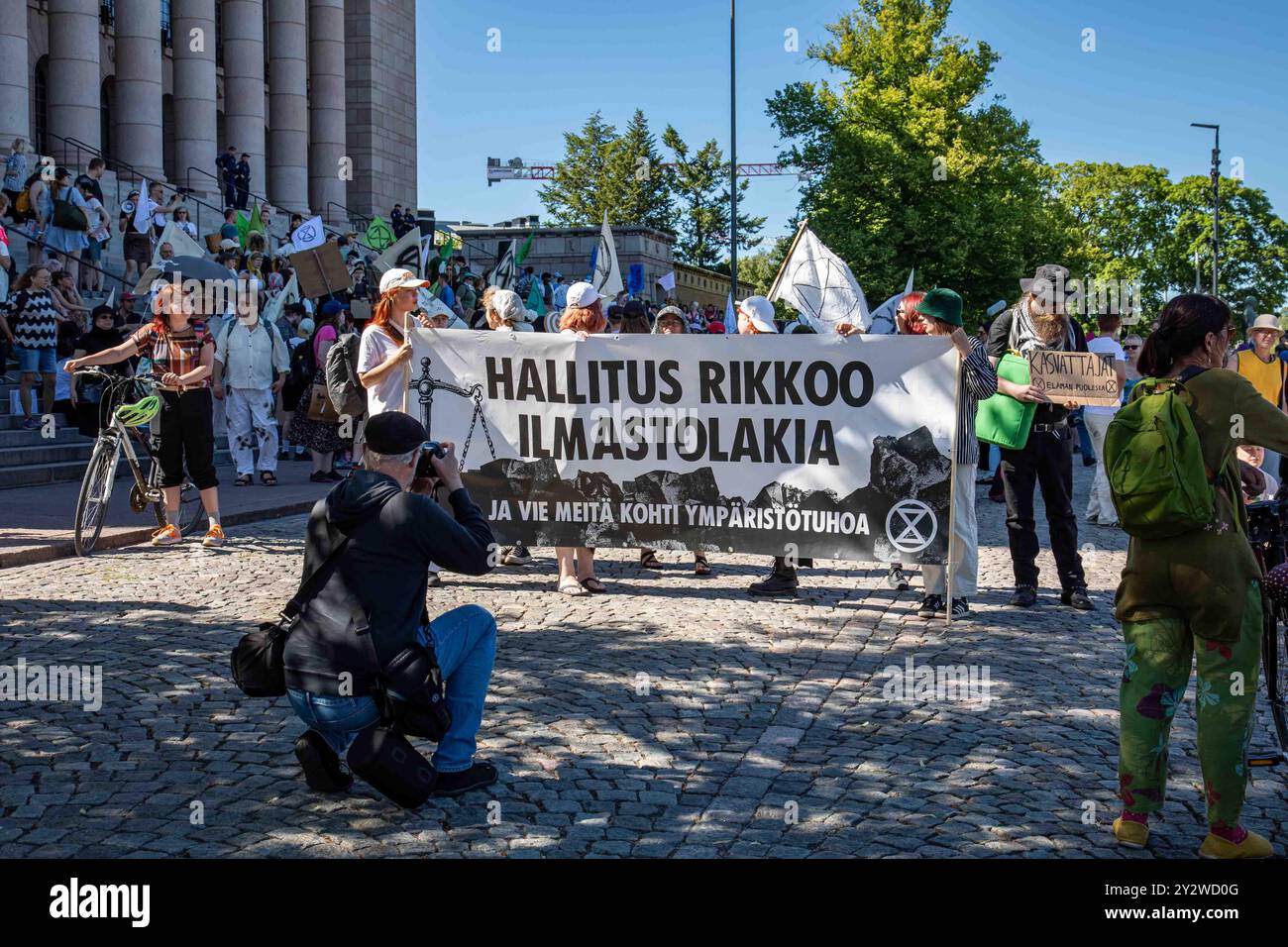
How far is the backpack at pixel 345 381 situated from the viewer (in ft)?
33.5

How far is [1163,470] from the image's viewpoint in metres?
4.48

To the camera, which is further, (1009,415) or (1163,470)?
(1009,415)

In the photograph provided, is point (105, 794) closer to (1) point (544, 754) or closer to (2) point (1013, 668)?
(1) point (544, 754)

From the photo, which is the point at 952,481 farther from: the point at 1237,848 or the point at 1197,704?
the point at 1237,848

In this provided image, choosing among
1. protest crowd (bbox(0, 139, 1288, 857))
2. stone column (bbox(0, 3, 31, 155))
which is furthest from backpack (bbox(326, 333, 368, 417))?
stone column (bbox(0, 3, 31, 155))

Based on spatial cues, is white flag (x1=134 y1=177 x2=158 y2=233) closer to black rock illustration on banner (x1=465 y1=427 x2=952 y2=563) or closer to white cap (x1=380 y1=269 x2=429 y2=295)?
white cap (x1=380 y1=269 x2=429 y2=295)

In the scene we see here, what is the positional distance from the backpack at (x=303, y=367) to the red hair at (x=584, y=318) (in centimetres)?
920

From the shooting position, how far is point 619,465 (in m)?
9.31

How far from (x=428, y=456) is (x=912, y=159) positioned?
39.8 metres

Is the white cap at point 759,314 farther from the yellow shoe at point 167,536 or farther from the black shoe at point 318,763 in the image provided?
the black shoe at point 318,763

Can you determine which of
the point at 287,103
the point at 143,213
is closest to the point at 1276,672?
the point at 143,213
